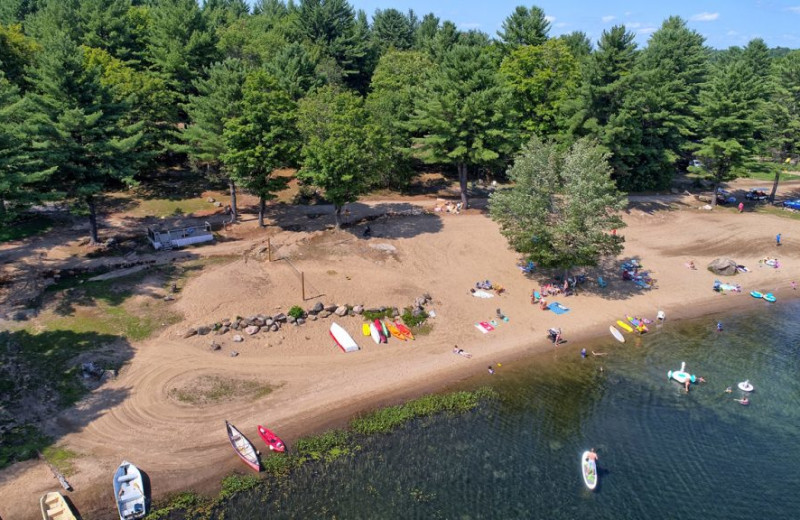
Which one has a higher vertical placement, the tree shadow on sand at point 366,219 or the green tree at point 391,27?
the green tree at point 391,27

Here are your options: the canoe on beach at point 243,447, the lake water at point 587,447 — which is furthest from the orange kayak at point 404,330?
the canoe on beach at point 243,447

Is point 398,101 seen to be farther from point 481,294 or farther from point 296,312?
point 296,312

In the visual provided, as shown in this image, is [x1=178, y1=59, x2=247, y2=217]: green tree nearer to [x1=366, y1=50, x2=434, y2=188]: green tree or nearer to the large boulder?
[x1=366, y1=50, x2=434, y2=188]: green tree

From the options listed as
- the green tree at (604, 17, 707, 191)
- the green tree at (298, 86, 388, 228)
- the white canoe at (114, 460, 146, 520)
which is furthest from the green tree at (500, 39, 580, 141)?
the white canoe at (114, 460, 146, 520)

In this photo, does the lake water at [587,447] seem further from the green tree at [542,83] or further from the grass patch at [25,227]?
the green tree at [542,83]

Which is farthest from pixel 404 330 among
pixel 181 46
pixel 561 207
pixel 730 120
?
pixel 730 120
